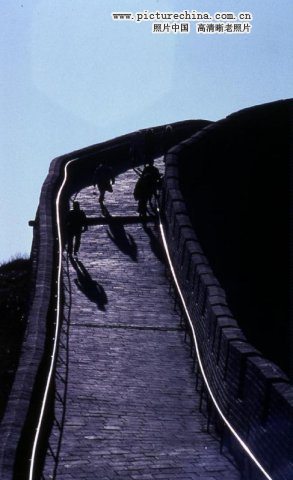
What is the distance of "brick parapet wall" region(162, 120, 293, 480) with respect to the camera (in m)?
9.95

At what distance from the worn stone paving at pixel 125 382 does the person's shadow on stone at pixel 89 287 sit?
0.02m

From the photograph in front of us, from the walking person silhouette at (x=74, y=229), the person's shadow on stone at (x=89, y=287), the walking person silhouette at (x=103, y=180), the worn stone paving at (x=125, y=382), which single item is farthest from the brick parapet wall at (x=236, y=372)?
the walking person silhouette at (x=103, y=180)

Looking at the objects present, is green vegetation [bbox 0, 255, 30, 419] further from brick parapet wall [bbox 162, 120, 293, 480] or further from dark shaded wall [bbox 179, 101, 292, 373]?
dark shaded wall [bbox 179, 101, 292, 373]

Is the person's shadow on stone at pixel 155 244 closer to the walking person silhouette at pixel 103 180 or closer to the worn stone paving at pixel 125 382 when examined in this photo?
the worn stone paving at pixel 125 382

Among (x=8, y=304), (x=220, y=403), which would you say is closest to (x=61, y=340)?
(x=220, y=403)

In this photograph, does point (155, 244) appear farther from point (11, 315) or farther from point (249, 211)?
point (249, 211)

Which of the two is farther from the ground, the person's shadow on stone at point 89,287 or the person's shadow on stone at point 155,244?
the person's shadow on stone at point 155,244

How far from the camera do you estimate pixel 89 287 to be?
17.4m

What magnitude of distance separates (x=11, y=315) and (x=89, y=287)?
20.1 feet

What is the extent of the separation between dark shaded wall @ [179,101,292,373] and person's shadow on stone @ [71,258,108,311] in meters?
3.66

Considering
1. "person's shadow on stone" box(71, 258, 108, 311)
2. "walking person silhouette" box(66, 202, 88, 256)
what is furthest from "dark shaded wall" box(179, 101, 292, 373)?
"person's shadow on stone" box(71, 258, 108, 311)

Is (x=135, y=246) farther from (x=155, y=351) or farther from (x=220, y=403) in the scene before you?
(x=220, y=403)

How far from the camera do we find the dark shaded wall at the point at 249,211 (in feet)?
72.8

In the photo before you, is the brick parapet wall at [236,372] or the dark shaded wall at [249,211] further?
the dark shaded wall at [249,211]
